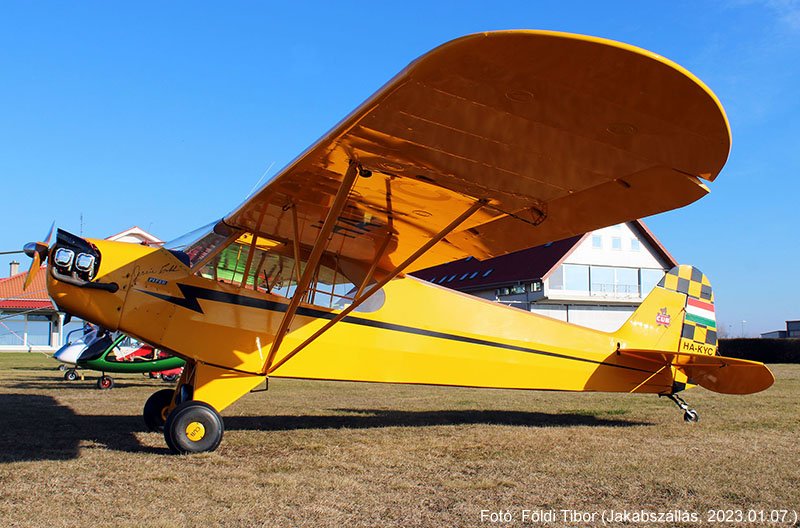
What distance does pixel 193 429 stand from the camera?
5477 mm

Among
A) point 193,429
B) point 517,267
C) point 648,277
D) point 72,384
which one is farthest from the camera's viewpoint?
point 648,277

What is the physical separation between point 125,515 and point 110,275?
2836mm

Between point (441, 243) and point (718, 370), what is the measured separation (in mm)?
3951

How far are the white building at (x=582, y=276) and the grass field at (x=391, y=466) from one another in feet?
77.3

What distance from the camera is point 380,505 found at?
13.0ft

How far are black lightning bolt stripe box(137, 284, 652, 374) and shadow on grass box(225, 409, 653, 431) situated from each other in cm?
85

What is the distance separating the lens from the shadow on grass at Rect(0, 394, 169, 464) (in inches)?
215

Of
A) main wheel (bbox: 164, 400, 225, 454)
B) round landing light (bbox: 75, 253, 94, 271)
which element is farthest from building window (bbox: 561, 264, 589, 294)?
round landing light (bbox: 75, 253, 94, 271)

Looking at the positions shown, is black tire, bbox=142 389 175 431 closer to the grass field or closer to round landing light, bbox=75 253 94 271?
the grass field

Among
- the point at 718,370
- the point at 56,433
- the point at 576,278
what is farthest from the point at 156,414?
the point at 576,278

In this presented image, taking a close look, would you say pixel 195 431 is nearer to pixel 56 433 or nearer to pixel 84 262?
pixel 84 262

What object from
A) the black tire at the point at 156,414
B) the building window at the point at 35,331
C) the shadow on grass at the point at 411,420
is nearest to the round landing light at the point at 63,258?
the black tire at the point at 156,414

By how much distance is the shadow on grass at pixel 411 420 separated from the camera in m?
7.52

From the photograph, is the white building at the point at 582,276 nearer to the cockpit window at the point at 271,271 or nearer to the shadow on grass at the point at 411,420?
the shadow on grass at the point at 411,420
